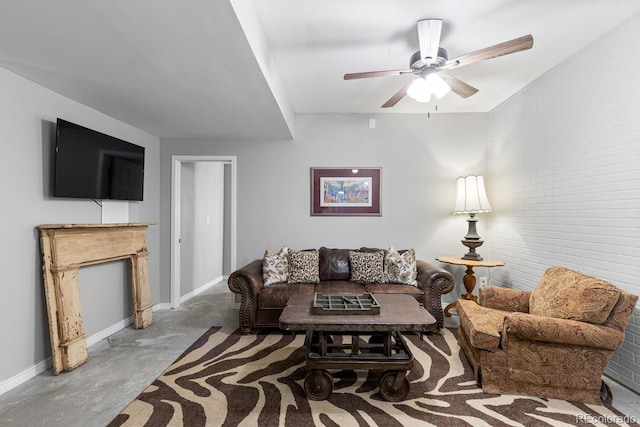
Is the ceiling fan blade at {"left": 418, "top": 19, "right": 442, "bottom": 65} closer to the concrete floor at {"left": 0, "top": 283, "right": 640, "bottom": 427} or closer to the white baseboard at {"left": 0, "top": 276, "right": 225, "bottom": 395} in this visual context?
the concrete floor at {"left": 0, "top": 283, "right": 640, "bottom": 427}

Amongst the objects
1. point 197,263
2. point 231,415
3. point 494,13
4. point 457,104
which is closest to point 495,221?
point 457,104

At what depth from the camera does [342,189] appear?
14.3 ft

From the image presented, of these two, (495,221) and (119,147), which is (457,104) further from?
(119,147)

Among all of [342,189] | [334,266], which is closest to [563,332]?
[334,266]

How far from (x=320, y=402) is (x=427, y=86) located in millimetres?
2424

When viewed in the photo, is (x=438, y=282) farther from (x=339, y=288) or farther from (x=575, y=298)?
(x=575, y=298)

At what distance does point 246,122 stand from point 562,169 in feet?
10.6

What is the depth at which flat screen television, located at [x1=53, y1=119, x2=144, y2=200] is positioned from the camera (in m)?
2.66

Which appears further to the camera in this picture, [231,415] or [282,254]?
[282,254]

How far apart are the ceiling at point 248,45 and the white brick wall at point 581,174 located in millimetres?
217

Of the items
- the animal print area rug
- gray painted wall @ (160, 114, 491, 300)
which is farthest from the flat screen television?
the animal print area rug

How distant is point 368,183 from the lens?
4.37 m

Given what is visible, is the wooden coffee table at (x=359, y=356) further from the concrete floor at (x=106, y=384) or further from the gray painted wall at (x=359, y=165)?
the gray painted wall at (x=359, y=165)

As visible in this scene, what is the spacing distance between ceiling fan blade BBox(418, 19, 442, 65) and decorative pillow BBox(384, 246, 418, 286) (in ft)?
7.05
